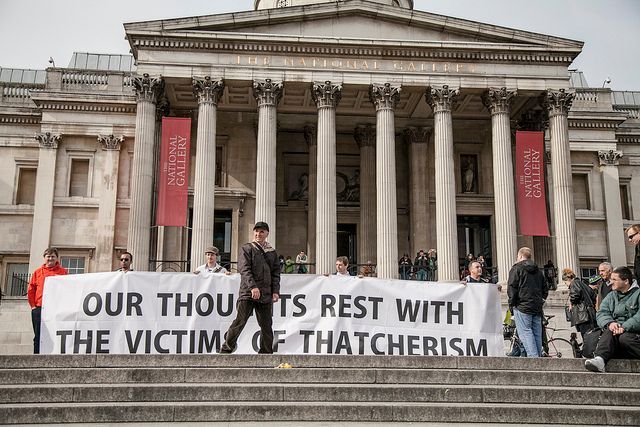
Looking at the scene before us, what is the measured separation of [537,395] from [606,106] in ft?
100

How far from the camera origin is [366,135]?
102 ft

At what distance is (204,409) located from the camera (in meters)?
7.48

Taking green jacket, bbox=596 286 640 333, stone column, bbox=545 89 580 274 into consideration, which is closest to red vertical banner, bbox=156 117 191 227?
stone column, bbox=545 89 580 274

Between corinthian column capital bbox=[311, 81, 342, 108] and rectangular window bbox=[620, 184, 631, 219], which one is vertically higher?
corinthian column capital bbox=[311, 81, 342, 108]

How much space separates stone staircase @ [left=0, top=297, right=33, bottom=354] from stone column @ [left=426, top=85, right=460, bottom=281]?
48.5 feet

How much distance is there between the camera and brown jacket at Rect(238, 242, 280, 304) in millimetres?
10047

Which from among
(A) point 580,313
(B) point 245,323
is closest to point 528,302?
(A) point 580,313

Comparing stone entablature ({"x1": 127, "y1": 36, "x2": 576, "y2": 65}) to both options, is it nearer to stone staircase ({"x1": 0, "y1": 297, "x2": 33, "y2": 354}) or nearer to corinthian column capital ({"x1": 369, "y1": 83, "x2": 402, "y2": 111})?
corinthian column capital ({"x1": 369, "y1": 83, "x2": 402, "y2": 111})

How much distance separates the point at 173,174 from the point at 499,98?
13565 millimetres

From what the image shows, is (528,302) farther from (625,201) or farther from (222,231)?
(625,201)

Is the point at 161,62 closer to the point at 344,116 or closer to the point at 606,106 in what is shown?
the point at 344,116

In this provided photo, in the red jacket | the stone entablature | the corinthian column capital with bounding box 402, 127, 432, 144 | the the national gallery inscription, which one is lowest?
the red jacket

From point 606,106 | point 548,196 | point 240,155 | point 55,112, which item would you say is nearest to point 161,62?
point 240,155

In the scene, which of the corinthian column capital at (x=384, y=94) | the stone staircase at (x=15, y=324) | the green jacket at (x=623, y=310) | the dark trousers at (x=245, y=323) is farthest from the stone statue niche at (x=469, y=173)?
the dark trousers at (x=245, y=323)
